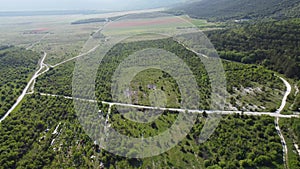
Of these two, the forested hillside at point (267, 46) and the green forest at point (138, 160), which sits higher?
the forested hillside at point (267, 46)

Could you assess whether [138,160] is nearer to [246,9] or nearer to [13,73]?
[13,73]

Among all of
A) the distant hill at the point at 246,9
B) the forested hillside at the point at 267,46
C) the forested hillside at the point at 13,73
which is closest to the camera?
the forested hillside at the point at 13,73

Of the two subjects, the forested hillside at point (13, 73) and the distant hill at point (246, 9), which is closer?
the forested hillside at point (13, 73)

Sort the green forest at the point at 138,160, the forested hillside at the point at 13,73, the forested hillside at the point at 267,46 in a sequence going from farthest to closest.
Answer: the forested hillside at the point at 267,46 → the forested hillside at the point at 13,73 → the green forest at the point at 138,160

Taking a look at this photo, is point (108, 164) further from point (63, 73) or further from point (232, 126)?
point (63, 73)

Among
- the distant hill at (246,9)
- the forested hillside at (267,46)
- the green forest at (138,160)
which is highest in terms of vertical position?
the distant hill at (246,9)

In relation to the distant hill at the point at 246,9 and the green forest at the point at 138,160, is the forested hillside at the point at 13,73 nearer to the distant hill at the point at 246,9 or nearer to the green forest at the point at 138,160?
the green forest at the point at 138,160

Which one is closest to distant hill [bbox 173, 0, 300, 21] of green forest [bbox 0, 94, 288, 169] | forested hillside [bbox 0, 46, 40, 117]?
green forest [bbox 0, 94, 288, 169]

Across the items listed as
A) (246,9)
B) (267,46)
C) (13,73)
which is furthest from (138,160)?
(246,9)

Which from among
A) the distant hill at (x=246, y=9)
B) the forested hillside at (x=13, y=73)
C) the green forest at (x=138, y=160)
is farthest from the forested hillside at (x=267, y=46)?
the forested hillside at (x=13, y=73)
